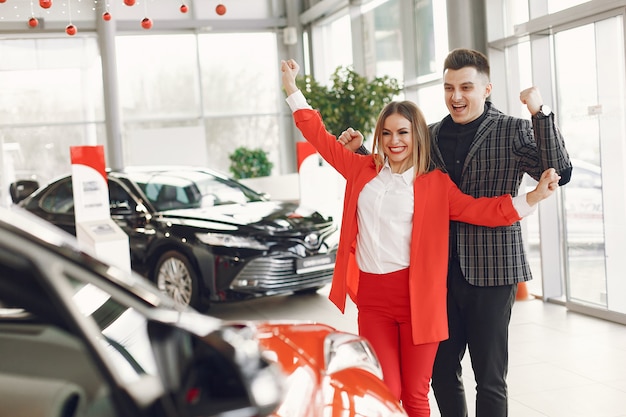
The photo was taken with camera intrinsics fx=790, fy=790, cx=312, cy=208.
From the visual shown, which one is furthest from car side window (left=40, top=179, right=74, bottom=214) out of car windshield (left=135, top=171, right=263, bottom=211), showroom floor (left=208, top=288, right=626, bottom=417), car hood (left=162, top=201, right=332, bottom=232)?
showroom floor (left=208, top=288, right=626, bottom=417)

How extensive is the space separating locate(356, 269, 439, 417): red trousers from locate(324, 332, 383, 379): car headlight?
0.78 m

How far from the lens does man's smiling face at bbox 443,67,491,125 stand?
298 centimetres

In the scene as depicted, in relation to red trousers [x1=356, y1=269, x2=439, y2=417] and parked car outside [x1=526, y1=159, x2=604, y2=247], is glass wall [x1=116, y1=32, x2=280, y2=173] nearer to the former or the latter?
parked car outside [x1=526, y1=159, x2=604, y2=247]

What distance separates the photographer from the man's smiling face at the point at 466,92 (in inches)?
117

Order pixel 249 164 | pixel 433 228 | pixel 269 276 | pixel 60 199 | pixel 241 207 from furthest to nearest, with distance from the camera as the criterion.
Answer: pixel 249 164
pixel 60 199
pixel 241 207
pixel 269 276
pixel 433 228

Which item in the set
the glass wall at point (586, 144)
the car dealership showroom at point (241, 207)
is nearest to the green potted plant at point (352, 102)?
the car dealership showroom at point (241, 207)

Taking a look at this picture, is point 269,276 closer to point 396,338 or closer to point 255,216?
point 255,216

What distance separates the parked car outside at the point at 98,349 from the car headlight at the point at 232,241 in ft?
16.5

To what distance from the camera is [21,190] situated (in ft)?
29.0

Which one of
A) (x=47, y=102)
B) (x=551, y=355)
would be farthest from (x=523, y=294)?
(x=47, y=102)

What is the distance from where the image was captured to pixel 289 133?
16250mm

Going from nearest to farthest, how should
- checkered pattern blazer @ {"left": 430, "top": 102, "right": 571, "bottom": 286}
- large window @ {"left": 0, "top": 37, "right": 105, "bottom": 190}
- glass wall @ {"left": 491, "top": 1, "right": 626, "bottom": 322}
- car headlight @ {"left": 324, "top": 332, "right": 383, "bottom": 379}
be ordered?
car headlight @ {"left": 324, "top": 332, "right": 383, "bottom": 379}, checkered pattern blazer @ {"left": 430, "top": 102, "right": 571, "bottom": 286}, glass wall @ {"left": 491, "top": 1, "right": 626, "bottom": 322}, large window @ {"left": 0, "top": 37, "right": 105, "bottom": 190}

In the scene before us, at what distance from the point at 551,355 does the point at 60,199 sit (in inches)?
192

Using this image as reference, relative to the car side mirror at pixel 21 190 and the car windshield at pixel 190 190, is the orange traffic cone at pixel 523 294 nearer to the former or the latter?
the car windshield at pixel 190 190
